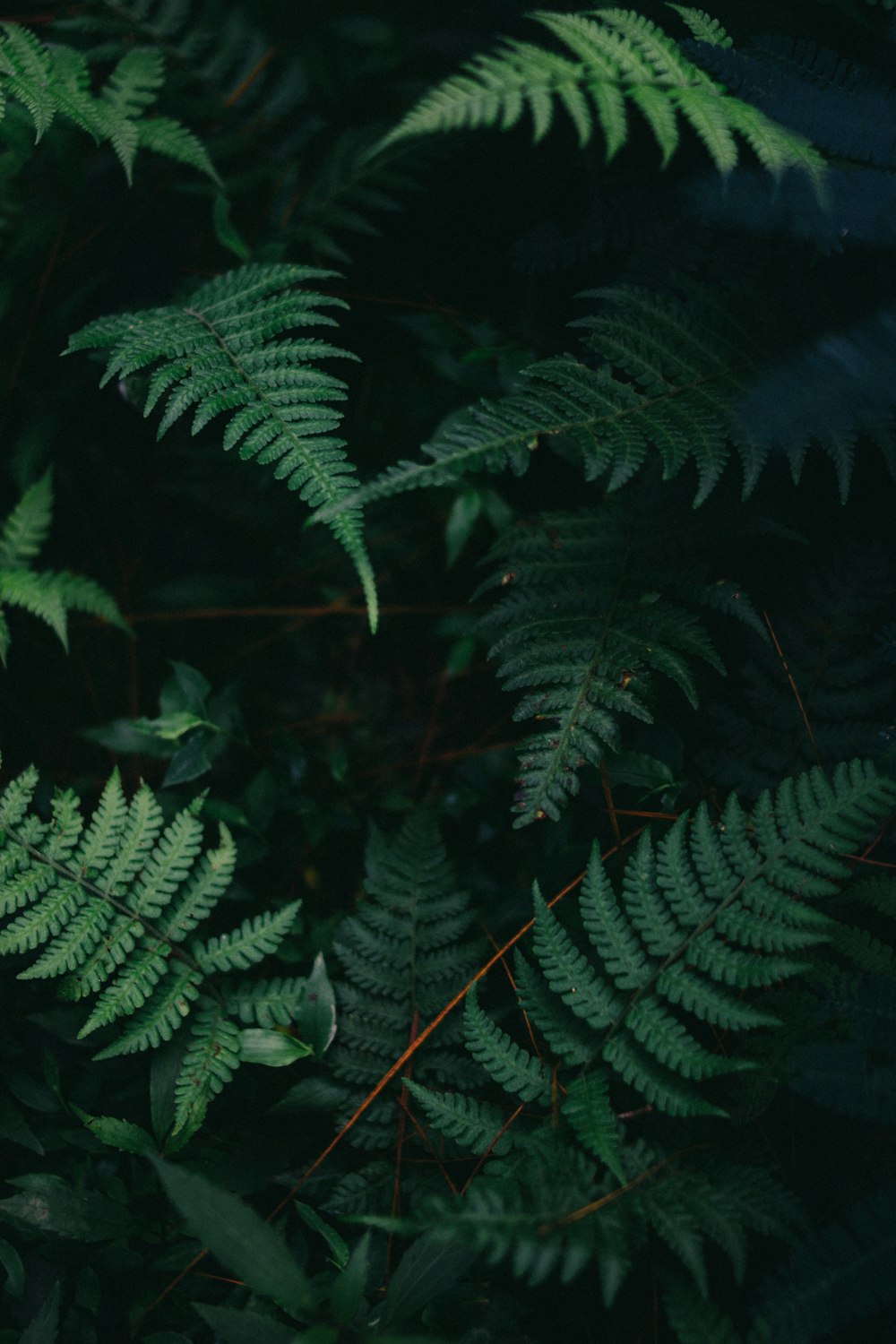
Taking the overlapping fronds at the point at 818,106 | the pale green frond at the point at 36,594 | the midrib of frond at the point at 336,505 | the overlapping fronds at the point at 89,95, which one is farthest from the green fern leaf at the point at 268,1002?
the overlapping fronds at the point at 818,106

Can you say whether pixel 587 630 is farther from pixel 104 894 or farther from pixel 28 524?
pixel 28 524

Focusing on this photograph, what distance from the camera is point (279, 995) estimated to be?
1.81 meters

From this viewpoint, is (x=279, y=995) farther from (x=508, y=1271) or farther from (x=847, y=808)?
(x=847, y=808)

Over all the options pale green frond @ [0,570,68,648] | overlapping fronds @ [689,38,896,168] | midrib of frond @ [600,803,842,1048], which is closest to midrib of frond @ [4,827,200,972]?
pale green frond @ [0,570,68,648]

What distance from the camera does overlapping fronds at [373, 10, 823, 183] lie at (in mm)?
1517

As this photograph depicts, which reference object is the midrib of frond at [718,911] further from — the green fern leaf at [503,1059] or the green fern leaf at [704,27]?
the green fern leaf at [704,27]

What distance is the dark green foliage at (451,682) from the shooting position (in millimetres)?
1528

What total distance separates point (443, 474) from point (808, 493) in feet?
3.29

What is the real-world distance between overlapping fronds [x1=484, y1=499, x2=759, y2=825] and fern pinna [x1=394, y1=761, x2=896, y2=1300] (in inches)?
8.6

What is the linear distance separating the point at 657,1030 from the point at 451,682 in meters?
1.19

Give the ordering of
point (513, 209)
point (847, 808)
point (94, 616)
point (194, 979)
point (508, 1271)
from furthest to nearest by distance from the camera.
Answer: point (94, 616), point (513, 209), point (194, 979), point (508, 1271), point (847, 808)

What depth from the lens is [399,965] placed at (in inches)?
73.2

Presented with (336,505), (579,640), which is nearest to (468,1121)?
(579,640)

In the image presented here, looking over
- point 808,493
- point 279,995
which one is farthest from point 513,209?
point 279,995
